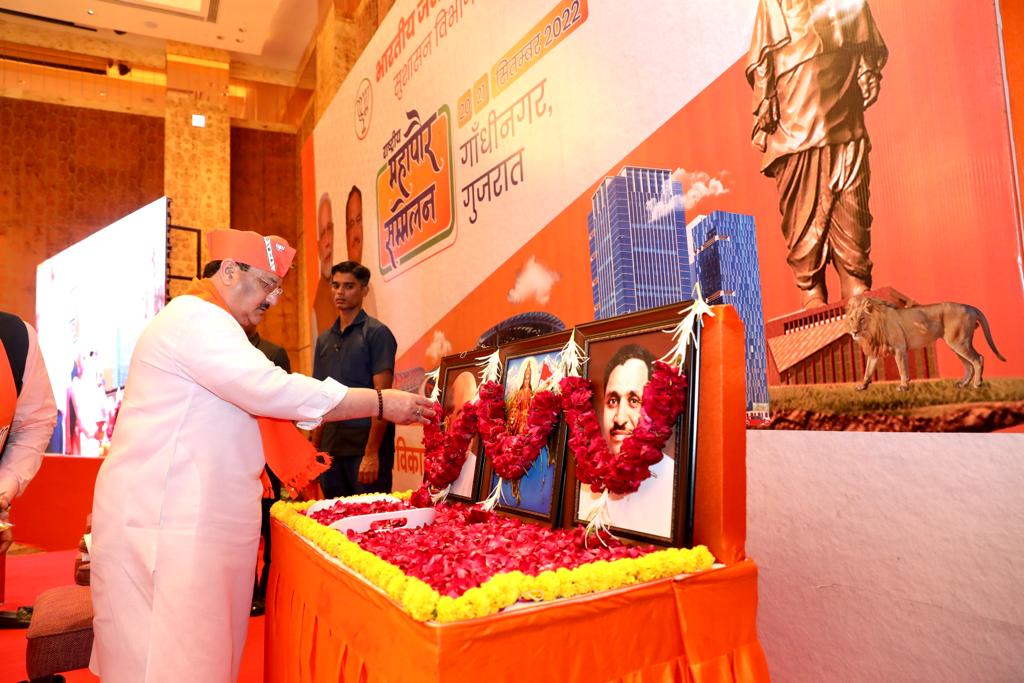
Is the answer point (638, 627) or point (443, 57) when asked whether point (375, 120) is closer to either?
point (443, 57)

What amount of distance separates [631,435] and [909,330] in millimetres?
969

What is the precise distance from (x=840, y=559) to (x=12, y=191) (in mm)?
11383

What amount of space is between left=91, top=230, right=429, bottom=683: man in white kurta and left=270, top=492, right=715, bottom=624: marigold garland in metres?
0.59

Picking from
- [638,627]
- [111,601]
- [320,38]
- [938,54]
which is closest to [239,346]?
[111,601]

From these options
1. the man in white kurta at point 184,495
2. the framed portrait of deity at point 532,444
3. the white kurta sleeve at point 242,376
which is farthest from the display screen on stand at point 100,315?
the framed portrait of deity at point 532,444

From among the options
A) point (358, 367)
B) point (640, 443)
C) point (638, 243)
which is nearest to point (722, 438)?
point (640, 443)

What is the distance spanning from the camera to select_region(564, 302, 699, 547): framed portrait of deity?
1.20 m

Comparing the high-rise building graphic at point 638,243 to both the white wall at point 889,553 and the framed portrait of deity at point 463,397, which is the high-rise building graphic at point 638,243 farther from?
the framed portrait of deity at point 463,397

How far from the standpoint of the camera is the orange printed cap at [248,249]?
186cm

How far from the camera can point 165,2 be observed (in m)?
8.94

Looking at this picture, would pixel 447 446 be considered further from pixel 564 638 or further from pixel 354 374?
pixel 354 374

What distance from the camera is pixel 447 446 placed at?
1.86 m

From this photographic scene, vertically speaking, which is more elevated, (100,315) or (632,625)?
(100,315)

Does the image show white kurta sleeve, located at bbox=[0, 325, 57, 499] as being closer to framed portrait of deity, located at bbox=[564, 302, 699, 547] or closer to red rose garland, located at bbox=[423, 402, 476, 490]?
red rose garland, located at bbox=[423, 402, 476, 490]
